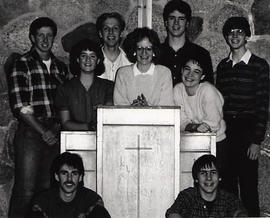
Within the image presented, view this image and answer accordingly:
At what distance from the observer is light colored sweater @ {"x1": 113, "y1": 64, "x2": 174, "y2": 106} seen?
510cm

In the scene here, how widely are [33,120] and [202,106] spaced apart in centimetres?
117

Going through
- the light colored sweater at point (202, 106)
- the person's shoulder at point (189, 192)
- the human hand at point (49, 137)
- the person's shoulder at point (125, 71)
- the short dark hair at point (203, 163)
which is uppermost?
the person's shoulder at point (125, 71)

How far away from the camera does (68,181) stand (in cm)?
472

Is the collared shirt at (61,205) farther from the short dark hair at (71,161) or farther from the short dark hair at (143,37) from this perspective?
the short dark hair at (143,37)

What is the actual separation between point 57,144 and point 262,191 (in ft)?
5.71

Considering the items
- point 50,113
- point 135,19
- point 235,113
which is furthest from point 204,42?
point 50,113

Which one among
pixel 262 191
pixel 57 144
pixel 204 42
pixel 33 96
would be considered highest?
pixel 204 42

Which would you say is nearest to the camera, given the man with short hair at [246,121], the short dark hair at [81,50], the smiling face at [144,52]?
the smiling face at [144,52]

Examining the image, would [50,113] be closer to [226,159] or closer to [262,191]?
[226,159]

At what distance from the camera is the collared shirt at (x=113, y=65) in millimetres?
5602

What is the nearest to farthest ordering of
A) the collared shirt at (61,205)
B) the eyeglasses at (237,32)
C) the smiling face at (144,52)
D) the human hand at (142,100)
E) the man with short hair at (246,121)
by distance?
1. the collared shirt at (61,205)
2. the human hand at (142,100)
3. the smiling face at (144,52)
4. the man with short hair at (246,121)
5. the eyeglasses at (237,32)

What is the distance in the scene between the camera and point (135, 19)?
20.5 ft

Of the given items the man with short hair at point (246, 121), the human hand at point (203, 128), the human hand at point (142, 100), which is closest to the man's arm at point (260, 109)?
the man with short hair at point (246, 121)

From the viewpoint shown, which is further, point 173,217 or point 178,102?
point 178,102
